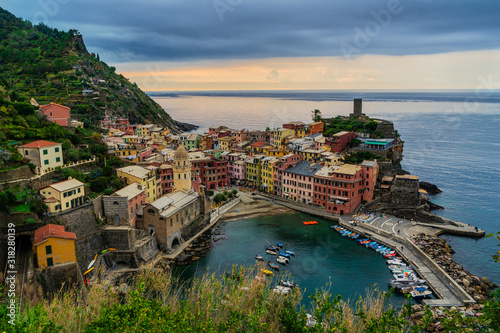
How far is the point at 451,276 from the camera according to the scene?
3303 centimetres

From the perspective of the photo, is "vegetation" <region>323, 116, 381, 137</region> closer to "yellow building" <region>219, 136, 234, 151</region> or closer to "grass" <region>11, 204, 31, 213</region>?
"yellow building" <region>219, 136, 234, 151</region>

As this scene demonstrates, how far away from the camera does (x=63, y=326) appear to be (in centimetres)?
1558

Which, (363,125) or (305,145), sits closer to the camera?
(305,145)

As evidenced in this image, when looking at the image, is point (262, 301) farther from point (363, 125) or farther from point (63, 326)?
point (363, 125)

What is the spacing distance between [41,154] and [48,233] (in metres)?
11.9

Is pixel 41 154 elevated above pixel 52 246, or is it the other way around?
pixel 41 154

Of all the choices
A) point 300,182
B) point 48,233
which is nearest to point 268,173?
point 300,182

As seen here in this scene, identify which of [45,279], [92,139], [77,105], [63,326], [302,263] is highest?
[77,105]

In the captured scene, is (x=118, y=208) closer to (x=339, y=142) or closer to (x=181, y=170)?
(x=181, y=170)

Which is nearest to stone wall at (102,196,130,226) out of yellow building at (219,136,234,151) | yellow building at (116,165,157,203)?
yellow building at (116,165,157,203)

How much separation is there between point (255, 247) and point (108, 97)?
241ft

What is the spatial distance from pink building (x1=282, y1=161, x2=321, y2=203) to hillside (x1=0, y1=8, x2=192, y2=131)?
152 feet

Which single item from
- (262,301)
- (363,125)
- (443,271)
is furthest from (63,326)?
(363,125)

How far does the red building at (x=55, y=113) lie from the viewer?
51.5 m
